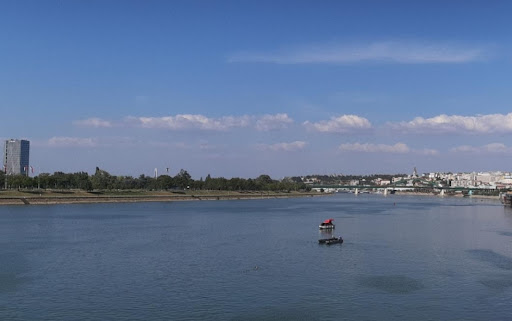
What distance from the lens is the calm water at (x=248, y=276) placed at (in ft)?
79.6

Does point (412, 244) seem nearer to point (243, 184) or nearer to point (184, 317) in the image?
point (184, 317)

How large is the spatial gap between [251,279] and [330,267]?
6731 millimetres

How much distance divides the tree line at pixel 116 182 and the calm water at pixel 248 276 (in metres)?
69.3

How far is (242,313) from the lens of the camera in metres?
23.8

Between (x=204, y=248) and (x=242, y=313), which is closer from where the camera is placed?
(x=242, y=313)

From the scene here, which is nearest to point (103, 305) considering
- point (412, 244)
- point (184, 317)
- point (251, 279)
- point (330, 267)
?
point (184, 317)

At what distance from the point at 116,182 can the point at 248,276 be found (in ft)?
397

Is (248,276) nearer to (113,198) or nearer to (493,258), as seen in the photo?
(493,258)

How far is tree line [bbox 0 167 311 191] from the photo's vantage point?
119844 mm

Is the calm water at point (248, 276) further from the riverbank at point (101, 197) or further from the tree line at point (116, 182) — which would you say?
the tree line at point (116, 182)

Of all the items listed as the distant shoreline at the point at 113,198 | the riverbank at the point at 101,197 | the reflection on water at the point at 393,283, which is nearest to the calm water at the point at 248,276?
the reflection on water at the point at 393,283

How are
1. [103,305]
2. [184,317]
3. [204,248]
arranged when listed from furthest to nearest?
1. [204,248]
2. [103,305]
3. [184,317]

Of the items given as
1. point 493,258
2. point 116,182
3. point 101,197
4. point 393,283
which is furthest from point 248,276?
point 116,182

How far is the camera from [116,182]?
146375 millimetres
